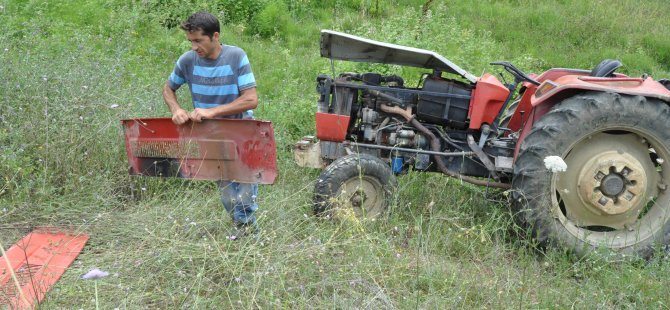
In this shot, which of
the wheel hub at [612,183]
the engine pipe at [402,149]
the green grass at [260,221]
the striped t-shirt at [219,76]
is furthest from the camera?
the engine pipe at [402,149]

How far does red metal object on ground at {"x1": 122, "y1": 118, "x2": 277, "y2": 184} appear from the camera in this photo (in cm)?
420

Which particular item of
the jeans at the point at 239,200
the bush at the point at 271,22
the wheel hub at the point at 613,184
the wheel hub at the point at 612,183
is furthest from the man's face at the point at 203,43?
the bush at the point at 271,22

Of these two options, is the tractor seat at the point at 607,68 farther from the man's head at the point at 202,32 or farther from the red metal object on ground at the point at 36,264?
the red metal object on ground at the point at 36,264

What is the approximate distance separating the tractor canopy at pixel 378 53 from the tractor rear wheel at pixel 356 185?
792 mm

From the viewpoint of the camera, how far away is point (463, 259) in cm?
446

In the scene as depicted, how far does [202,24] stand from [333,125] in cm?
137

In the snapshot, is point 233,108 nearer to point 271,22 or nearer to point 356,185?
point 356,185

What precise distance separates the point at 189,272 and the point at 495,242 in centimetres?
222

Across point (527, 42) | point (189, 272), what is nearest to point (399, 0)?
point (527, 42)

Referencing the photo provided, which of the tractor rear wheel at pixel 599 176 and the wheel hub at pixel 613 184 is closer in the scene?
the tractor rear wheel at pixel 599 176

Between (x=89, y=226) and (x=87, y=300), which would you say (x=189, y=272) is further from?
(x=89, y=226)

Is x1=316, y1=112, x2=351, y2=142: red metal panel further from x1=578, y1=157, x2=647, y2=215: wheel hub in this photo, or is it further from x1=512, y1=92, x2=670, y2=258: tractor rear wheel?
x1=578, y1=157, x2=647, y2=215: wheel hub

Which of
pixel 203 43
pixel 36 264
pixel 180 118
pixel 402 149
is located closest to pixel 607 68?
pixel 402 149

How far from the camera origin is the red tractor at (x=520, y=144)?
468 centimetres
